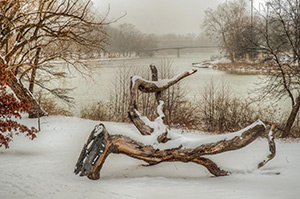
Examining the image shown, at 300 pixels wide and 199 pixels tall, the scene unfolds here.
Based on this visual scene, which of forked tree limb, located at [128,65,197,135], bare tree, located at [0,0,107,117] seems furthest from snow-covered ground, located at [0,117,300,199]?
bare tree, located at [0,0,107,117]

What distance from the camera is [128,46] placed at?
31.9 m

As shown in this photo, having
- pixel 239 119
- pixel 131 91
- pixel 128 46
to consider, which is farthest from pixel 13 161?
pixel 128 46

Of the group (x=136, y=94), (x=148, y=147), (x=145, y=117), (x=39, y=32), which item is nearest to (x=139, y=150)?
(x=148, y=147)

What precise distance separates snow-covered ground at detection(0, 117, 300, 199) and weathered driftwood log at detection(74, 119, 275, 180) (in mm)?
193

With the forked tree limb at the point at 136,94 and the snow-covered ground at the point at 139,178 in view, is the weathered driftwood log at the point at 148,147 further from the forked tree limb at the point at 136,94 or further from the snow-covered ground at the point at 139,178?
the snow-covered ground at the point at 139,178

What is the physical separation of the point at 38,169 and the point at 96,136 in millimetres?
1755

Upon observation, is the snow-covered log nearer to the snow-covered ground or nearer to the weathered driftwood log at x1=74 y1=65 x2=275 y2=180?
the weathered driftwood log at x1=74 y1=65 x2=275 y2=180

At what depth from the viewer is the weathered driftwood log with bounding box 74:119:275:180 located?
646 cm

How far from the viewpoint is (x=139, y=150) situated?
6734mm

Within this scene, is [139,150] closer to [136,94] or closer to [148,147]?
[148,147]

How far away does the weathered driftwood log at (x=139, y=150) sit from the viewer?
646 cm

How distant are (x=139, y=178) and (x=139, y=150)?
1.84ft

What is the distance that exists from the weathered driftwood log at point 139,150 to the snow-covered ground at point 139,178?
0.63 ft

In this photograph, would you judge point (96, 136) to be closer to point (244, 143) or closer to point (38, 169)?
point (38, 169)
